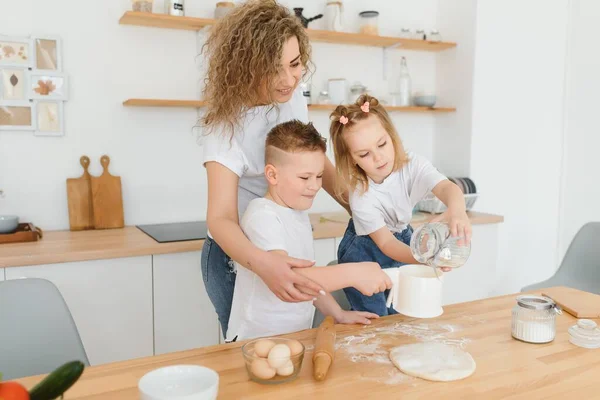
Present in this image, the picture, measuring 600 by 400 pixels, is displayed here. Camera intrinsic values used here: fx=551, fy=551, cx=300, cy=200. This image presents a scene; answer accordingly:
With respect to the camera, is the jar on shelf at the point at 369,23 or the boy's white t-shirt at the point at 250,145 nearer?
the boy's white t-shirt at the point at 250,145

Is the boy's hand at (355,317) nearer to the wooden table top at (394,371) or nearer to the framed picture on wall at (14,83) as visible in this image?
the wooden table top at (394,371)

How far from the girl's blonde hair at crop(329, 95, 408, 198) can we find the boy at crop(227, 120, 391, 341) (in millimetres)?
153

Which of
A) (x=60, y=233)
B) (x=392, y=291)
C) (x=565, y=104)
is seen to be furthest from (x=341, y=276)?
(x=565, y=104)

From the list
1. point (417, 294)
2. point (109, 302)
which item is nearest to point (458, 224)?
point (417, 294)

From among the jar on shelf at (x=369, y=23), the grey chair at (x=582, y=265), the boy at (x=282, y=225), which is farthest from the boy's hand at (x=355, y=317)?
the jar on shelf at (x=369, y=23)

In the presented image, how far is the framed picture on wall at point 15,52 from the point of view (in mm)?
2398

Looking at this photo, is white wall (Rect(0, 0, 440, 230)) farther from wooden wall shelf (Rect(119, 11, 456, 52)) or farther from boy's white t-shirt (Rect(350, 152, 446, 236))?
boy's white t-shirt (Rect(350, 152, 446, 236))

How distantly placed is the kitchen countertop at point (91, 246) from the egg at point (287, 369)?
50.7 inches

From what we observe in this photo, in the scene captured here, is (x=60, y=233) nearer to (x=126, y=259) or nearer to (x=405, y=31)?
(x=126, y=259)

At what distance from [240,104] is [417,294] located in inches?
27.5

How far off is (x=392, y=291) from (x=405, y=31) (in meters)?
2.31

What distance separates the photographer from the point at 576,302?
5.15 ft

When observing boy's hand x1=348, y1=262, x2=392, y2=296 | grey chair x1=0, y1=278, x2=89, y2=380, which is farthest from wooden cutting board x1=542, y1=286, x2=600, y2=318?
grey chair x1=0, y1=278, x2=89, y2=380

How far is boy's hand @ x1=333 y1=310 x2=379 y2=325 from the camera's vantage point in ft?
4.57
